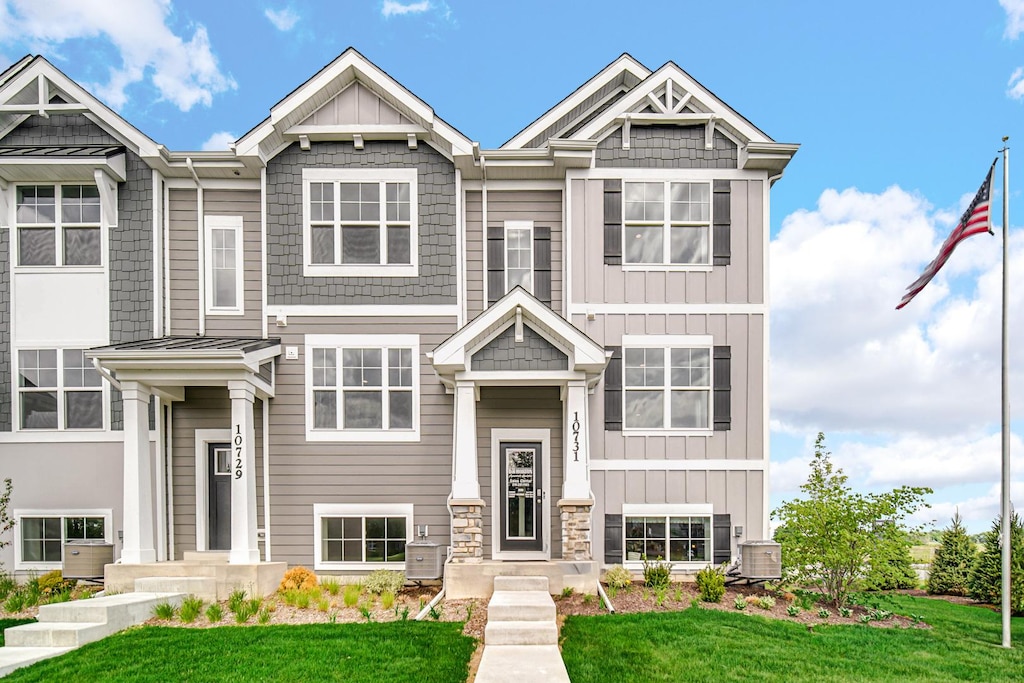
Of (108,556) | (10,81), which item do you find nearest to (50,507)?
(108,556)

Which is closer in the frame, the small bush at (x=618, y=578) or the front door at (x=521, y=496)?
the small bush at (x=618, y=578)

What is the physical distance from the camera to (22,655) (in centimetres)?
875

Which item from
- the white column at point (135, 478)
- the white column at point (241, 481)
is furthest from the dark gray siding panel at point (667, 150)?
the white column at point (135, 478)

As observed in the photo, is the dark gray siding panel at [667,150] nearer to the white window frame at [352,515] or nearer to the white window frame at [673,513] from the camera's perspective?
the white window frame at [673,513]

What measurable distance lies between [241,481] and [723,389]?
8.26 meters

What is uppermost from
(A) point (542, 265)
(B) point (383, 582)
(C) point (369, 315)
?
(A) point (542, 265)

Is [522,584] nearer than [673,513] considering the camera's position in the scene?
Yes

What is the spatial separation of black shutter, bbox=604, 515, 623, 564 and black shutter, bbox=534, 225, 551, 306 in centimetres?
401

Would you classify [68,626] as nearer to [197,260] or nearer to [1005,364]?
[197,260]

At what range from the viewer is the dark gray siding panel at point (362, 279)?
1281 centimetres

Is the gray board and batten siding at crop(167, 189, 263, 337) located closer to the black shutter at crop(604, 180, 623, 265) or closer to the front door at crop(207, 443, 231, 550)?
the front door at crop(207, 443, 231, 550)

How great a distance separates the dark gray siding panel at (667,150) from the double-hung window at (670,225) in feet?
1.24

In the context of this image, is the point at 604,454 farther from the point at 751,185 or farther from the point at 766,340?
the point at 751,185

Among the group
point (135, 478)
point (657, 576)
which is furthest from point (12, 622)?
point (657, 576)
